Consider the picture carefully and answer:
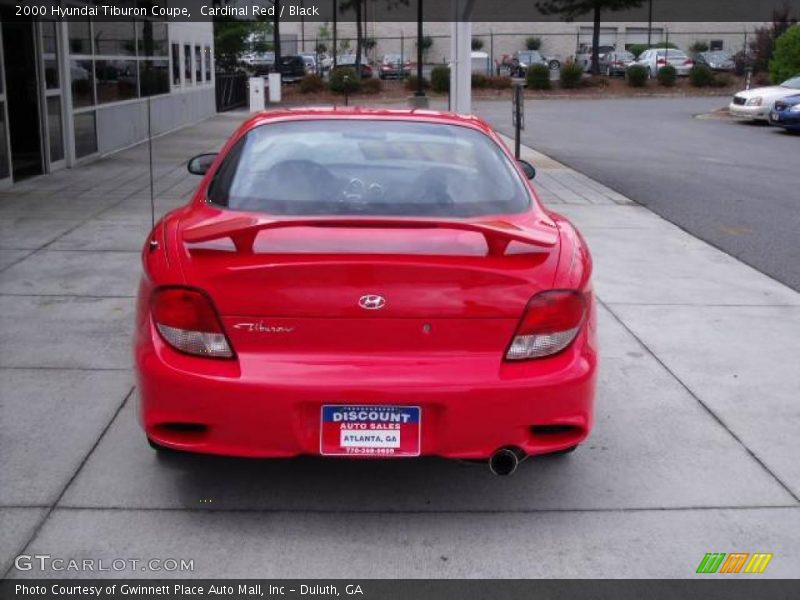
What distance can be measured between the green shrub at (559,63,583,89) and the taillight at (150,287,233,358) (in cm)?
4177

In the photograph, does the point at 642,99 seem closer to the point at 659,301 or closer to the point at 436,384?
the point at 659,301

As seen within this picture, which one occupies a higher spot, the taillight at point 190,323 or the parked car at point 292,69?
the parked car at point 292,69

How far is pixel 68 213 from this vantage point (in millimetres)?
10781

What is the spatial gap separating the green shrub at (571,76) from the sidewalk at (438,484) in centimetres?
3824

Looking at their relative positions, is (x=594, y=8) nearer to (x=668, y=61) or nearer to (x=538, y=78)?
(x=668, y=61)

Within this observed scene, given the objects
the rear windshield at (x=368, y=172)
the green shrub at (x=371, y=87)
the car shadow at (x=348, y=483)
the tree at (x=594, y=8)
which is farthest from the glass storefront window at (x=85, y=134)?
the tree at (x=594, y=8)

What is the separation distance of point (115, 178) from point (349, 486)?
10488mm

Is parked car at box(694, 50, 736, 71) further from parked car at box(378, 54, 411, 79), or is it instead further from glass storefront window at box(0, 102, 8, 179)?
glass storefront window at box(0, 102, 8, 179)

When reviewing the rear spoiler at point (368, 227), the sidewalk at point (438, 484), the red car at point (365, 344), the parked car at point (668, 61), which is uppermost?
the parked car at point (668, 61)

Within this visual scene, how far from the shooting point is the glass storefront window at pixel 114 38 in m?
16.6

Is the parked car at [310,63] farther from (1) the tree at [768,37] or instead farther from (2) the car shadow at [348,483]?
(2) the car shadow at [348,483]

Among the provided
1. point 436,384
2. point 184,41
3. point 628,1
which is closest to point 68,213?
point 436,384

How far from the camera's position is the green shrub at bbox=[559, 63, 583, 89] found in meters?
43.7

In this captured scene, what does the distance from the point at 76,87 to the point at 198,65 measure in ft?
37.9
